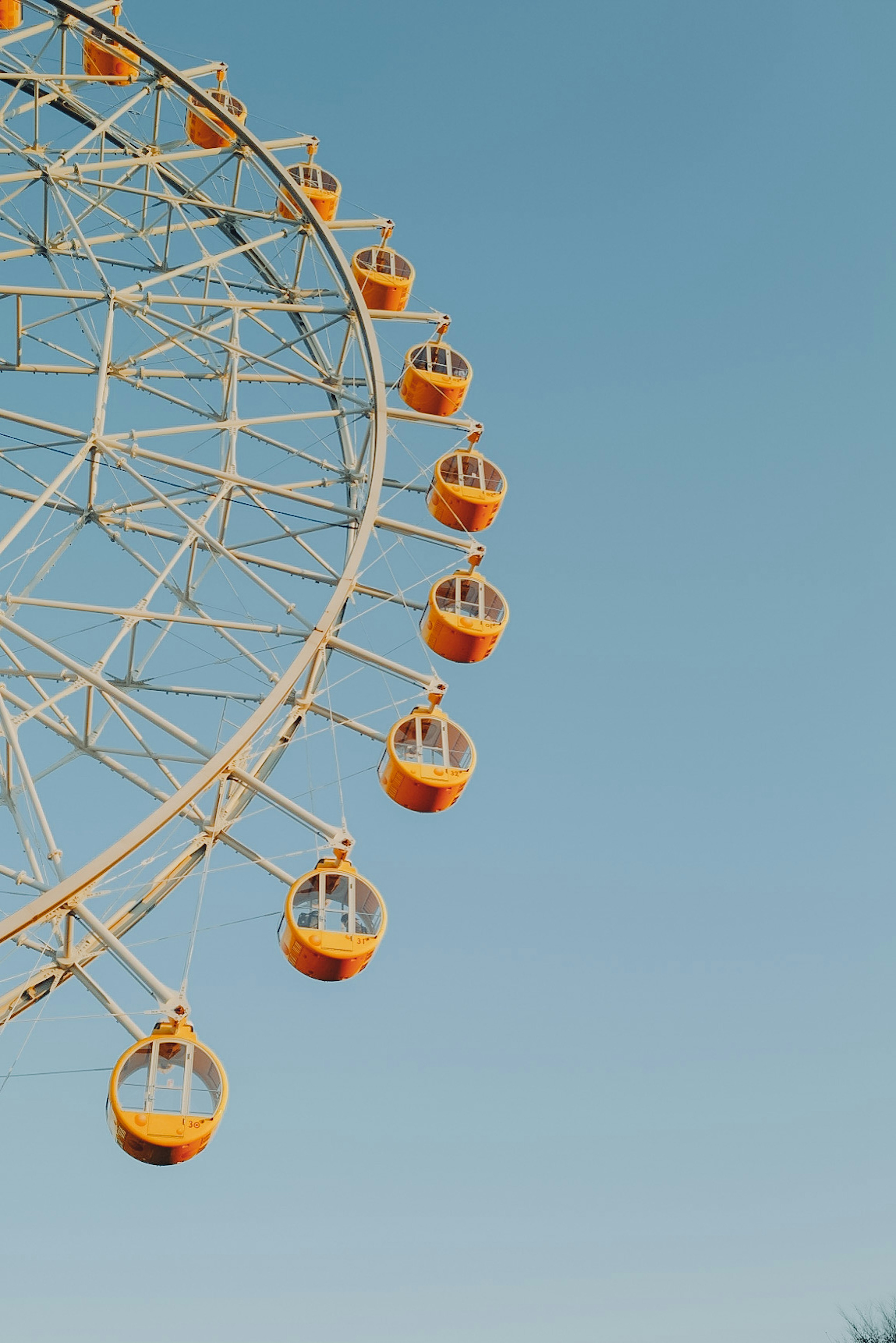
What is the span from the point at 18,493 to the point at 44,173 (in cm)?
511

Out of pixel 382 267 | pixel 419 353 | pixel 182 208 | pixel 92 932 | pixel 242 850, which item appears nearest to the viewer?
pixel 92 932

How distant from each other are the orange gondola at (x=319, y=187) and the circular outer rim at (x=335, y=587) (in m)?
3.37

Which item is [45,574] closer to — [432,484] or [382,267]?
[432,484]

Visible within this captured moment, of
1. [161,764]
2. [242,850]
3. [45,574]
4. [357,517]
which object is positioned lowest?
[242,850]

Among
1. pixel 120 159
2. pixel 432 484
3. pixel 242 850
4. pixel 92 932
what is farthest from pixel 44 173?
pixel 92 932

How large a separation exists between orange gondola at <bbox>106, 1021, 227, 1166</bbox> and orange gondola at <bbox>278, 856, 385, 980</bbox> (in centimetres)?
176

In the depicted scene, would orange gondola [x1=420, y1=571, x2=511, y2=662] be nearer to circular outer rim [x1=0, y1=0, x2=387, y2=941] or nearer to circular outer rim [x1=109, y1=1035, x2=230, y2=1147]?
circular outer rim [x1=0, y1=0, x2=387, y2=941]

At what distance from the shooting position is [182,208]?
20.2m

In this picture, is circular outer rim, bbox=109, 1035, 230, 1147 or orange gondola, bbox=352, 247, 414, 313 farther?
orange gondola, bbox=352, 247, 414, 313

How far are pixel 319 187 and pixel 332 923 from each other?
15.6 meters

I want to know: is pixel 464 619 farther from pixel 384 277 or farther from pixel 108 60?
pixel 108 60

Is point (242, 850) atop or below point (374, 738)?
below

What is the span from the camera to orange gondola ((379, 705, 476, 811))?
15289 millimetres

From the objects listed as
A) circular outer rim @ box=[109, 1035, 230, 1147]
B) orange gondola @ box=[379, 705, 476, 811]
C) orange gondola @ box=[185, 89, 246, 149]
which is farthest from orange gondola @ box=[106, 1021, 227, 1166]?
orange gondola @ box=[185, 89, 246, 149]
